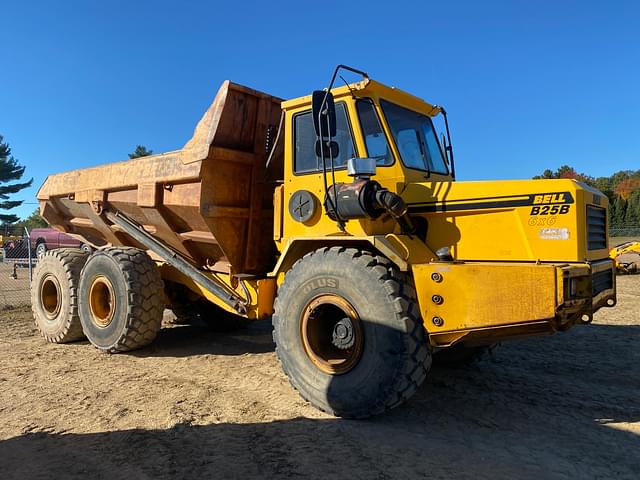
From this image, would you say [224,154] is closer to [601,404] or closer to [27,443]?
[27,443]

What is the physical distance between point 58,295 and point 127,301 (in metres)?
1.93

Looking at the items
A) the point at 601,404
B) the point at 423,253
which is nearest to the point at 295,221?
the point at 423,253

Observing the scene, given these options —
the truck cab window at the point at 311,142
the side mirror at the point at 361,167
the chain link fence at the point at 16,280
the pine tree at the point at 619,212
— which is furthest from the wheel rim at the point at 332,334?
the pine tree at the point at 619,212

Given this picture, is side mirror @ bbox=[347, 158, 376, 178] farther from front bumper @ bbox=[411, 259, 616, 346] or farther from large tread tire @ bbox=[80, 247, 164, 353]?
large tread tire @ bbox=[80, 247, 164, 353]

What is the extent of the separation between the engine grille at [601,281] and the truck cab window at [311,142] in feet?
7.69

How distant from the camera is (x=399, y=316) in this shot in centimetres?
384

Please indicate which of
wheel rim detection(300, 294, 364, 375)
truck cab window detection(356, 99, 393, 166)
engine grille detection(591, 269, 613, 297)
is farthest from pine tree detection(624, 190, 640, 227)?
wheel rim detection(300, 294, 364, 375)

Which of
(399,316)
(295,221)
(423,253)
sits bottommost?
(399,316)

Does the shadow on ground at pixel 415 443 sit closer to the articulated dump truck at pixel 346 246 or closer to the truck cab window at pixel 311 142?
the articulated dump truck at pixel 346 246

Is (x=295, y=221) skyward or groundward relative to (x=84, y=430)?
skyward

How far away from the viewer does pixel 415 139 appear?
5.21 metres

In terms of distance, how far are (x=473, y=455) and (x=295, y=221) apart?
8.92ft

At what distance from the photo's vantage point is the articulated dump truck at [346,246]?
3799mm

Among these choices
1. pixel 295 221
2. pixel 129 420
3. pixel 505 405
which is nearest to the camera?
pixel 129 420
